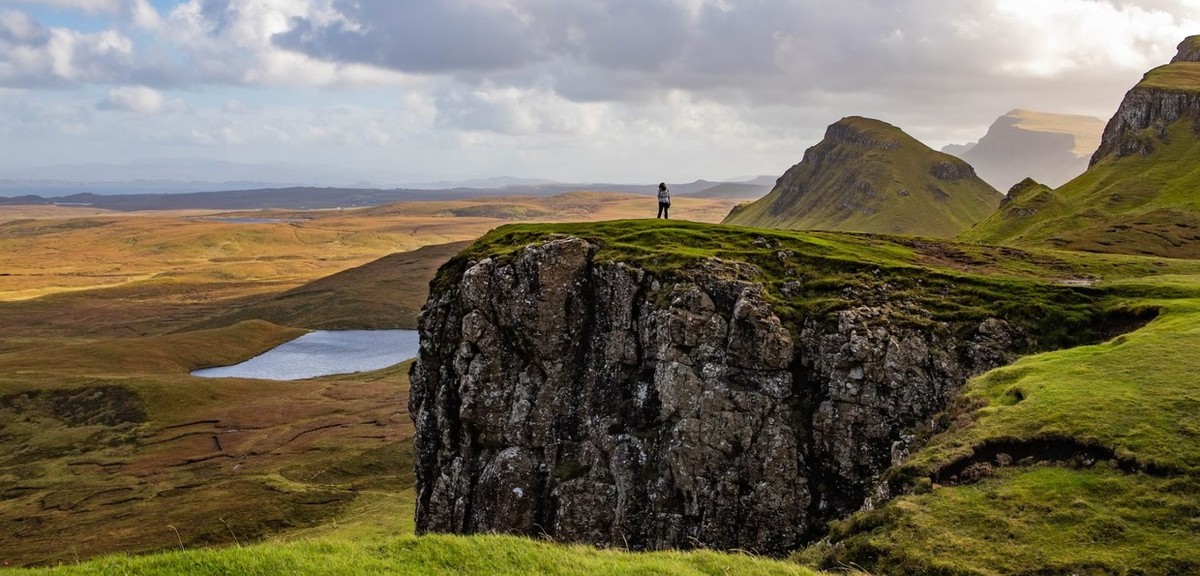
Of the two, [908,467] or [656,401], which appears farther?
[656,401]

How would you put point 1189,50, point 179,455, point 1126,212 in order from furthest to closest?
point 1189,50
point 179,455
point 1126,212

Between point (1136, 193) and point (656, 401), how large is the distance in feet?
350

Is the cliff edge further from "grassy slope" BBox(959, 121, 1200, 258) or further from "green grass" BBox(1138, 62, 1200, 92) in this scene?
"green grass" BBox(1138, 62, 1200, 92)

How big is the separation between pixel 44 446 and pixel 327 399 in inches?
1660

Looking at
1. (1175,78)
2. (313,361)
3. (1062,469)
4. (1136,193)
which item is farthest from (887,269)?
(313,361)

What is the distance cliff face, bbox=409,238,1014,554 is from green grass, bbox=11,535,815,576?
16647 millimetres

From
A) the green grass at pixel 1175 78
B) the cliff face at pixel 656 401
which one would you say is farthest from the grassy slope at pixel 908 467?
the green grass at pixel 1175 78

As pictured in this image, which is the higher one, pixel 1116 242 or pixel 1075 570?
pixel 1116 242

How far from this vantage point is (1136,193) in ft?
374

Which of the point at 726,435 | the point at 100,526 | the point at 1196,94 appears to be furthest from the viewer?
the point at 1196,94

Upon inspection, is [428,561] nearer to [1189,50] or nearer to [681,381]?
Answer: [681,381]

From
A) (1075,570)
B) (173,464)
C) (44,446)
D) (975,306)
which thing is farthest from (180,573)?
(44,446)

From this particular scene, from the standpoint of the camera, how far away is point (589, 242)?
5144 cm

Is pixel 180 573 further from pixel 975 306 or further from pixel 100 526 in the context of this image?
pixel 100 526
